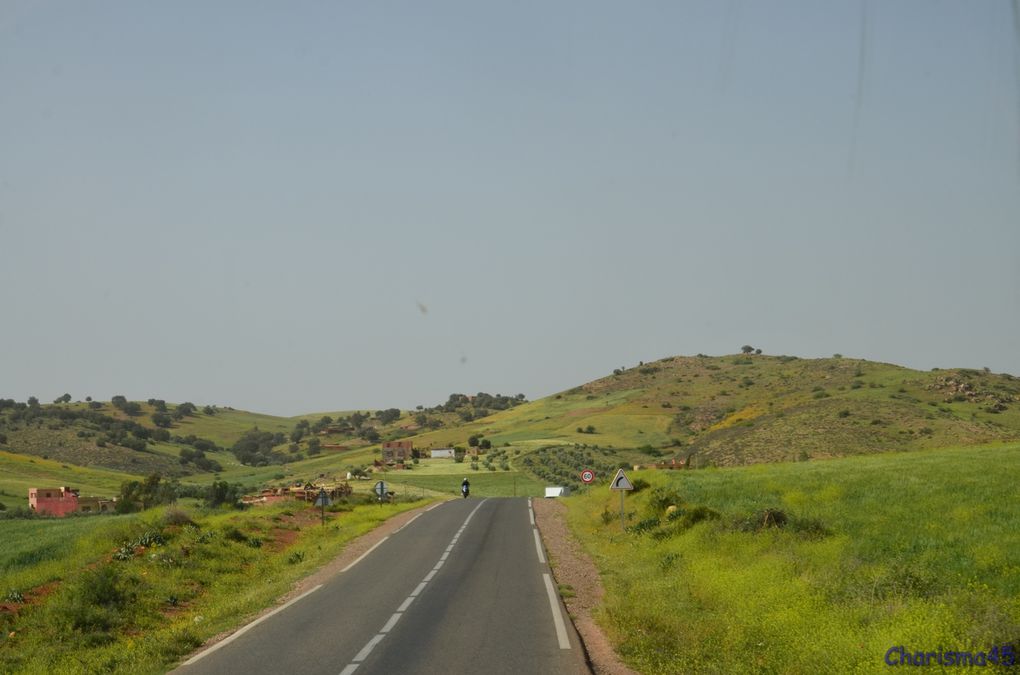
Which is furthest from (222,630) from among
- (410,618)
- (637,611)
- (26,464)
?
(26,464)

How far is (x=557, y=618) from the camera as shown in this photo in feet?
58.2

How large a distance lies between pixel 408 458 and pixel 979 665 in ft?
394

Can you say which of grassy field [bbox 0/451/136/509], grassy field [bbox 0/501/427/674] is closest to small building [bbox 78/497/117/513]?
grassy field [bbox 0/451/136/509]

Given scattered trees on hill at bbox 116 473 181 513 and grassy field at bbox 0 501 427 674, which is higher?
scattered trees on hill at bbox 116 473 181 513

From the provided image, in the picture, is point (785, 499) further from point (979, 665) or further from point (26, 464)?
point (26, 464)

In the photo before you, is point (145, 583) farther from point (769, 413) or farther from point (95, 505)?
point (769, 413)

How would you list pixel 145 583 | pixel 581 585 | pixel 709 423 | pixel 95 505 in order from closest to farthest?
pixel 581 585
pixel 145 583
pixel 95 505
pixel 709 423

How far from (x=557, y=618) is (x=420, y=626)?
2.60 m

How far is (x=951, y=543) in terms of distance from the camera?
1941 cm

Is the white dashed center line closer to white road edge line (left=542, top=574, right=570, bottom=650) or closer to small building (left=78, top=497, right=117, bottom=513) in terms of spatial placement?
white road edge line (left=542, top=574, right=570, bottom=650)

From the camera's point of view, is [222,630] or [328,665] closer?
[328,665]

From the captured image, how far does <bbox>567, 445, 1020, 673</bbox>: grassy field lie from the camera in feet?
41.1
